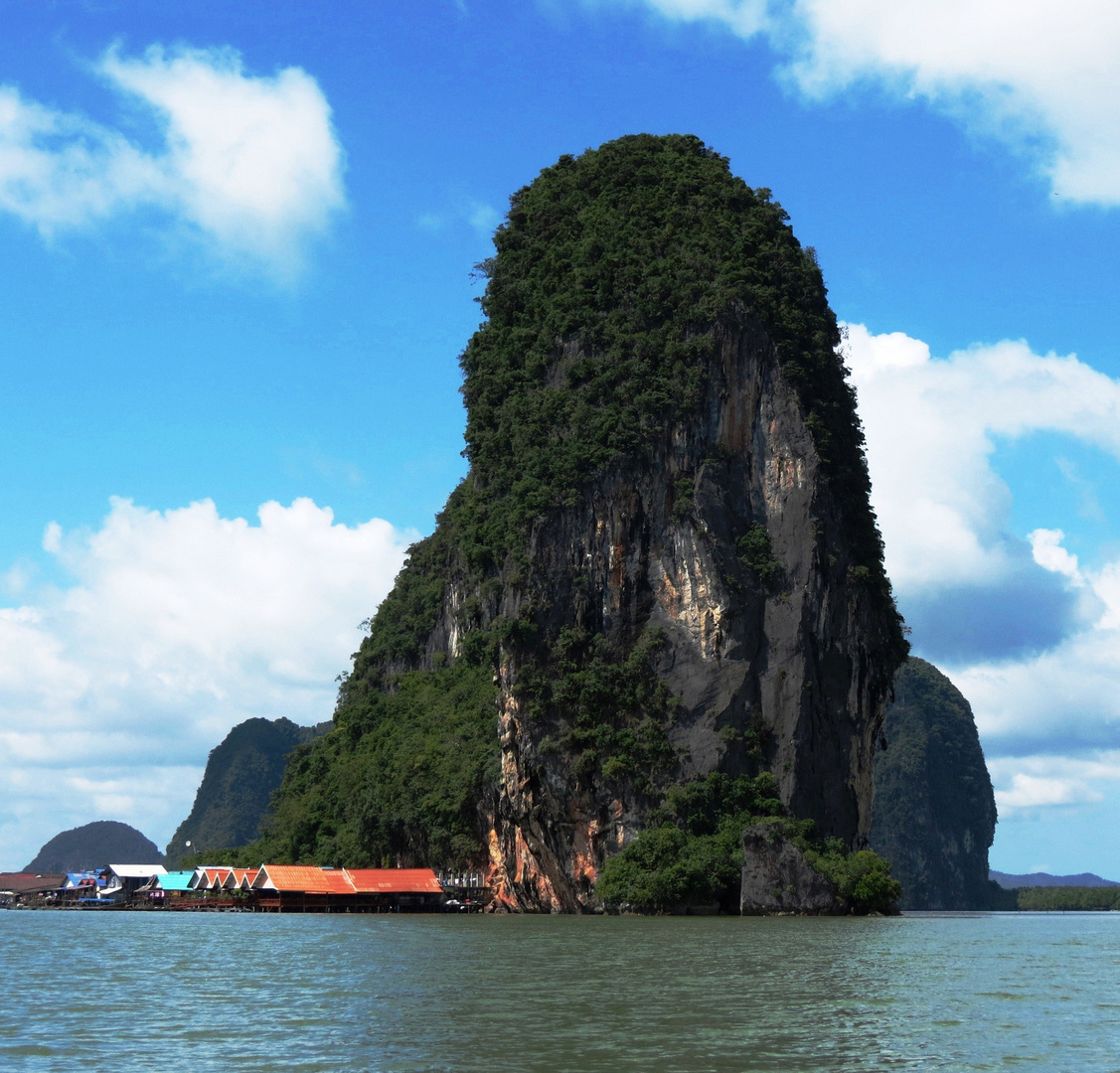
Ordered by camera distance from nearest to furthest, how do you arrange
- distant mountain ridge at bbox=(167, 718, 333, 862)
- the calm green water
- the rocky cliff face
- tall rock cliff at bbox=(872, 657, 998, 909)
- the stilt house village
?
the calm green water
the rocky cliff face
the stilt house village
tall rock cliff at bbox=(872, 657, 998, 909)
distant mountain ridge at bbox=(167, 718, 333, 862)

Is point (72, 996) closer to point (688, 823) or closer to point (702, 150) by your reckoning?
point (688, 823)

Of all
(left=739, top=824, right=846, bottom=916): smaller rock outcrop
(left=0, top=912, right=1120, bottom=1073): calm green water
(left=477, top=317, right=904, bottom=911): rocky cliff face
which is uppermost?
(left=477, top=317, right=904, bottom=911): rocky cliff face

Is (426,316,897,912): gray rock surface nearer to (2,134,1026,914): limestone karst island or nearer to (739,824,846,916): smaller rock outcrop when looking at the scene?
(2,134,1026,914): limestone karst island

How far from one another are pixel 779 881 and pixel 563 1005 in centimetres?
3433

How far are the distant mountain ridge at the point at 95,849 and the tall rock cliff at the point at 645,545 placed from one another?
13044 cm

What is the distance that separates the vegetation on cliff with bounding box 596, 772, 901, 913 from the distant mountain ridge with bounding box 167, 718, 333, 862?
96973 mm

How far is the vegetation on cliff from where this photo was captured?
165ft

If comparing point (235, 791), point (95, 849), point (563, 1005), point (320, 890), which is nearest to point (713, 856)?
point (320, 890)

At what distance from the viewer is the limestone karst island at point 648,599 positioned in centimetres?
5456

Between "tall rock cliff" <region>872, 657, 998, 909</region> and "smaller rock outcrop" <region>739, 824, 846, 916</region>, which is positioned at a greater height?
"tall rock cliff" <region>872, 657, 998, 909</region>

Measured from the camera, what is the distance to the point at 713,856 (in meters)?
50.8

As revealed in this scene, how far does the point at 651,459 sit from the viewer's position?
60156 millimetres

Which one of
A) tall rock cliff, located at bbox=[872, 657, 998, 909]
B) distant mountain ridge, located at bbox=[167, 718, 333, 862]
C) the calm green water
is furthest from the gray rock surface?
distant mountain ridge, located at bbox=[167, 718, 333, 862]

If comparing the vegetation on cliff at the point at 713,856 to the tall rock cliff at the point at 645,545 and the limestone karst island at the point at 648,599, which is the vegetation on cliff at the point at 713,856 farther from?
the tall rock cliff at the point at 645,545
